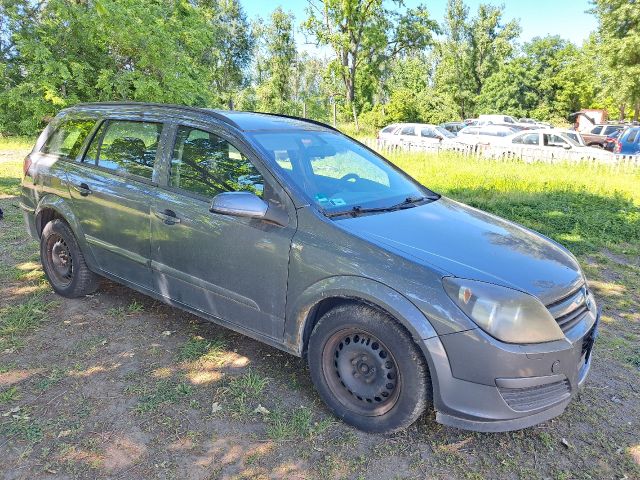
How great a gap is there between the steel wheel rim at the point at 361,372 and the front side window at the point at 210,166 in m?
1.06

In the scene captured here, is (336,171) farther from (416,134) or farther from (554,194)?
(416,134)

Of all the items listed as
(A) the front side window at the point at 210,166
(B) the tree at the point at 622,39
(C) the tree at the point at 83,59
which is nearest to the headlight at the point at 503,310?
(A) the front side window at the point at 210,166

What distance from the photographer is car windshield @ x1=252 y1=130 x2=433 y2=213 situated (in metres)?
3.09

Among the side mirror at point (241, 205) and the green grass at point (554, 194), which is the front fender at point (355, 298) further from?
the green grass at point (554, 194)

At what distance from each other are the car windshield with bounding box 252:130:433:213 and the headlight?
3.08ft

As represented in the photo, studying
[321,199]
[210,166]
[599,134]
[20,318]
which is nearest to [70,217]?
[20,318]

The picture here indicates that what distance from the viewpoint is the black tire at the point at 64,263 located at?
424 cm

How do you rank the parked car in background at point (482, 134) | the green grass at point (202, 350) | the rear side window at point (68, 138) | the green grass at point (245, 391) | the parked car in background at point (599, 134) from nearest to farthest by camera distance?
the green grass at point (245, 391)
the green grass at point (202, 350)
the rear side window at point (68, 138)
the parked car in background at point (482, 134)
the parked car in background at point (599, 134)

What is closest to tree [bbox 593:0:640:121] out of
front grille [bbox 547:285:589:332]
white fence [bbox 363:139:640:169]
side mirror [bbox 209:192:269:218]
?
white fence [bbox 363:139:640:169]

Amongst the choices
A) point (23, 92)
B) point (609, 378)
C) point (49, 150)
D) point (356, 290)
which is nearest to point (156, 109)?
point (49, 150)

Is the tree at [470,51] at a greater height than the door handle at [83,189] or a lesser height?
greater

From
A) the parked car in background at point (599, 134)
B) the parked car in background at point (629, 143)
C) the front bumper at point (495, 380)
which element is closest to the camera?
the front bumper at point (495, 380)

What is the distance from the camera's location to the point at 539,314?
2420 millimetres

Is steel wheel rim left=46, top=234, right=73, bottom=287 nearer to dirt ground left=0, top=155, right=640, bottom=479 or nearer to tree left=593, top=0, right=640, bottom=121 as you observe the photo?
dirt ground left=0, top=155, right=640, bottom=479
